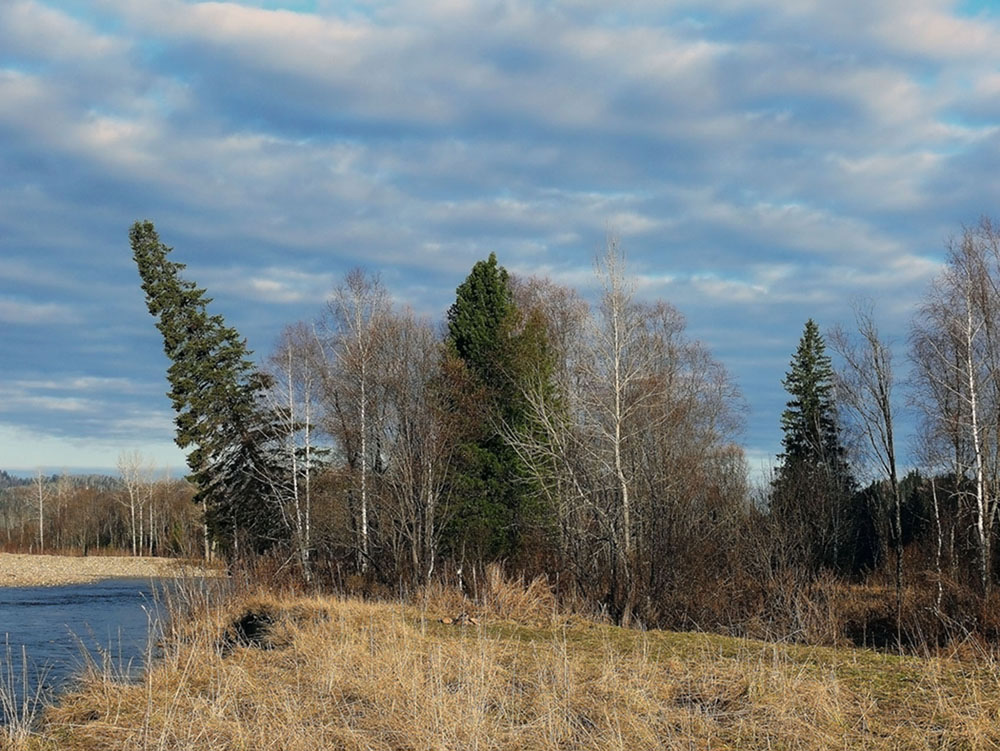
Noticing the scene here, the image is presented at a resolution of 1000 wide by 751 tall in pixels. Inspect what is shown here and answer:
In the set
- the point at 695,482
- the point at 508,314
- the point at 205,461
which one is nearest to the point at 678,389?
the point at 508,314

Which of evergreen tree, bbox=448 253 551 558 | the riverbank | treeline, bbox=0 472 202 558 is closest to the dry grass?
evergreen tree, bbox=448 253 551 558

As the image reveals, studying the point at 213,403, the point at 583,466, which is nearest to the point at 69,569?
the point at 213,403

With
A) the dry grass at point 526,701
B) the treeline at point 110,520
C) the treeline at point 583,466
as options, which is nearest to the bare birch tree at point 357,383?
the treeline at point 583,466

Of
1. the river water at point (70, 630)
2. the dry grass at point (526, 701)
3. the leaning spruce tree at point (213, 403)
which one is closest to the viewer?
the dry grass at point (526, 701)

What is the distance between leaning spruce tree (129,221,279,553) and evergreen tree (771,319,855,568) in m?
17.8

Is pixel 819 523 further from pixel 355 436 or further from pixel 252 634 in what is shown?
Result: pixel 252 634

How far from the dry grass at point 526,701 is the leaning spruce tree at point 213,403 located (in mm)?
23906

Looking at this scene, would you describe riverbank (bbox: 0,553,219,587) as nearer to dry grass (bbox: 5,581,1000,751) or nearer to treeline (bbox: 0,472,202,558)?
treeline (bbox: 0,472,202,558)

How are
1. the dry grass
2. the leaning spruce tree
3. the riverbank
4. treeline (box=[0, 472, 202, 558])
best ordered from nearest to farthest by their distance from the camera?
the dry grass → the leaning spruce tree → the riverbank → treeline (box=[0, 472, 202, 558])

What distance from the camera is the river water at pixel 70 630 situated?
540 inches

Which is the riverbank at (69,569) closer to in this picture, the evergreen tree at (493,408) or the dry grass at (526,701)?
the evergreen tree at (493,408)

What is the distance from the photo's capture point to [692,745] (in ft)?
22.0

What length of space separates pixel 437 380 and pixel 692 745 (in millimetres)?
24281

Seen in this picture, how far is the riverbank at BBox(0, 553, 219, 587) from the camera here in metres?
44.8
